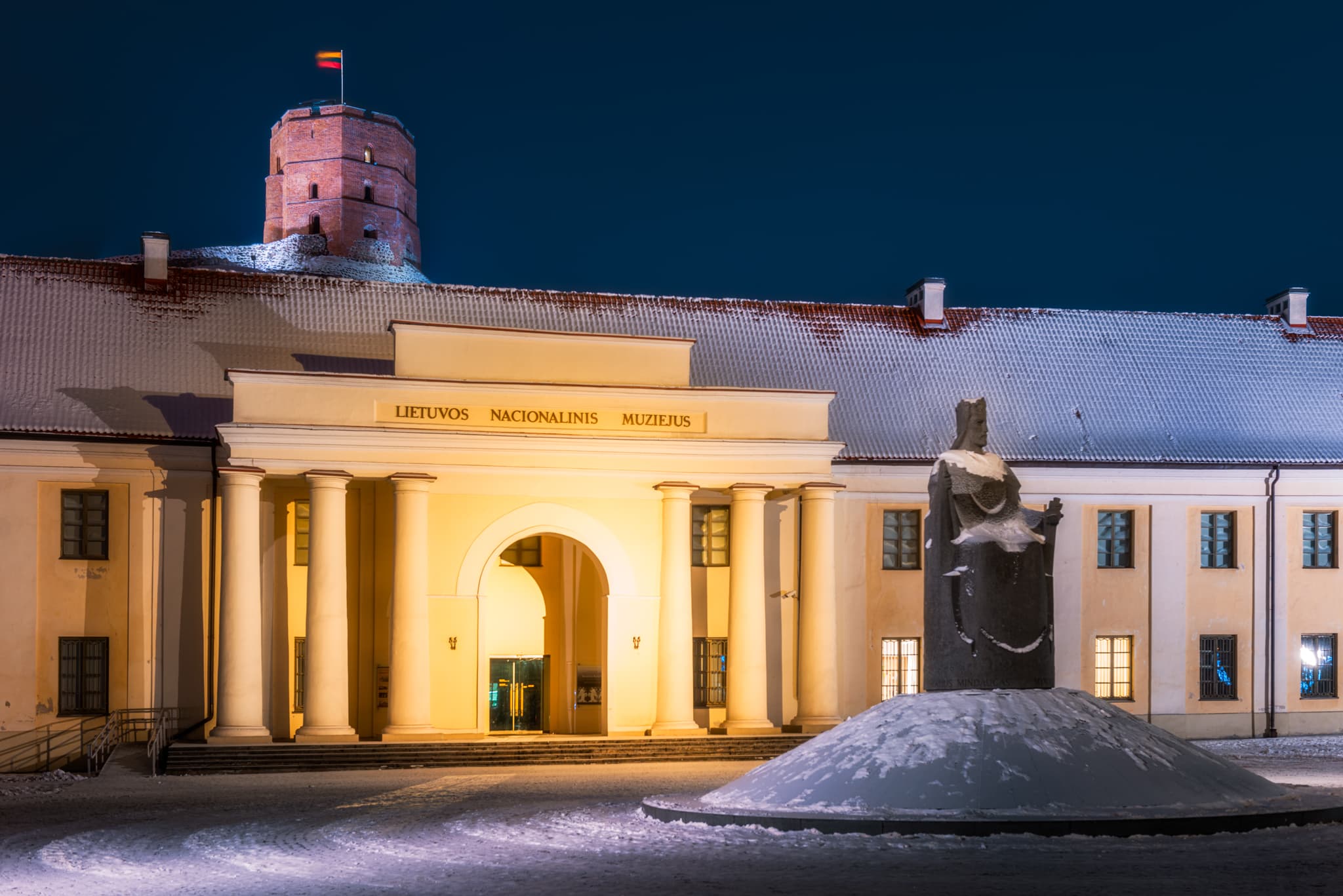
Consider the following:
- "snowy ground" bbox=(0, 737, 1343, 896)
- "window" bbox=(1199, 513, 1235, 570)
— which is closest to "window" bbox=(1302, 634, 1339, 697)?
"window" bbox=(1199, 513, 1235, 570)

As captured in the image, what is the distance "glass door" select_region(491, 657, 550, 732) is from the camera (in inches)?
1479

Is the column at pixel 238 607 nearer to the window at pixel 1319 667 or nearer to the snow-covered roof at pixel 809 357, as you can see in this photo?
the snow-covered roof at pixel 809 357

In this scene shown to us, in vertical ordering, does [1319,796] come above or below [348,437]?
below

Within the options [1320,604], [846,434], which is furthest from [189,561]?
[1320,604]

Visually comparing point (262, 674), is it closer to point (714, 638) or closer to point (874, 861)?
point (714, 638)

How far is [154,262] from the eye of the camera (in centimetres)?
3888

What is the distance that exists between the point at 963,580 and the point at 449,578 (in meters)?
17.8

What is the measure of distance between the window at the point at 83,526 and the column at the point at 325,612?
521cm

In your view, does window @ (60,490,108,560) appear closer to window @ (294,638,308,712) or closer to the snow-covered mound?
window @ (294,638,308,712)

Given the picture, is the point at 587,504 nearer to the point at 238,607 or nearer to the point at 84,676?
the point at 238,607

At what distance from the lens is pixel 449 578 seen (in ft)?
113

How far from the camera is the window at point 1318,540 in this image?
132 feet

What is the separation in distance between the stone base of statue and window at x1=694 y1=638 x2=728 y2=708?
17832mm

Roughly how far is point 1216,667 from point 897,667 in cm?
824
